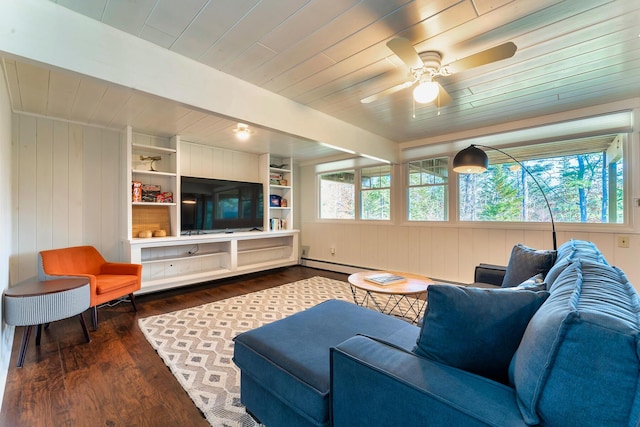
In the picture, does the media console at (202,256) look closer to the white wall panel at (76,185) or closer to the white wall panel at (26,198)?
the white wall panel at (76,185)

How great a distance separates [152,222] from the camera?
156 inches

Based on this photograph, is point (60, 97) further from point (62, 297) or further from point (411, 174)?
point (411, 174)

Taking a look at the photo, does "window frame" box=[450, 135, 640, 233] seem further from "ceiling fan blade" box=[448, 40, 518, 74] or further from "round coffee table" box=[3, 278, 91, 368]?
"round coffee table" box=[3, 278, 91, 368]

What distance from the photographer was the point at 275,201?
5.40 meters

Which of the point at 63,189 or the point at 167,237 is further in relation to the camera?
the point at 167,237

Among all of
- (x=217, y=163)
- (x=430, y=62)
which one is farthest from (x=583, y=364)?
(x=217, y=163)

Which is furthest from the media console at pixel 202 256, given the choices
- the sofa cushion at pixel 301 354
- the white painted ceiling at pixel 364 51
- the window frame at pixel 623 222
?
the window frame at pixel 623 222

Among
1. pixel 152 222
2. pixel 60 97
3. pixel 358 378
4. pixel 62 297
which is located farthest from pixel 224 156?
pixel 358 378

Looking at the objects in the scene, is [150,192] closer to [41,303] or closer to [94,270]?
[94,270]

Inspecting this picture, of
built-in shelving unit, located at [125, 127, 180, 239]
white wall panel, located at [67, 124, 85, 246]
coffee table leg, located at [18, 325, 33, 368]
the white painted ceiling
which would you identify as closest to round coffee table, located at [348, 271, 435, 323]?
the white painted ceiling

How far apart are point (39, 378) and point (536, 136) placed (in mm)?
5201

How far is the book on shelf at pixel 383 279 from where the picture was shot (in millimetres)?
2613

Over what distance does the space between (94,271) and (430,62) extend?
3864 millimetres

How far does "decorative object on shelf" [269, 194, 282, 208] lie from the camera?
17.5ft
